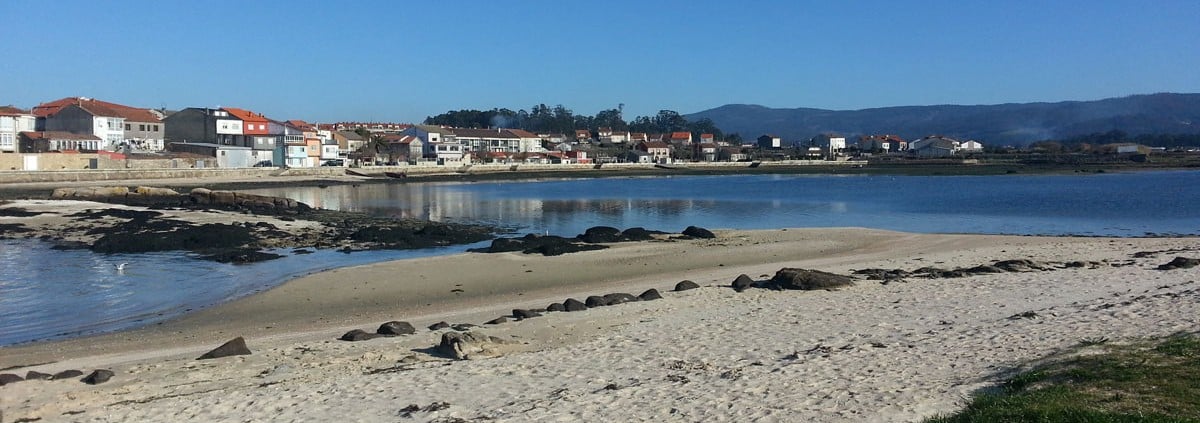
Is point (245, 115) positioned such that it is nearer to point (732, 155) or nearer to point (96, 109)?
point (96, 109)

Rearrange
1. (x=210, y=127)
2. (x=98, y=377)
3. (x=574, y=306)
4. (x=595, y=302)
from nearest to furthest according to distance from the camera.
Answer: (x=98, y=377) → (x=574, y=306) → (x=595, y=302) → (x=210, y=127)

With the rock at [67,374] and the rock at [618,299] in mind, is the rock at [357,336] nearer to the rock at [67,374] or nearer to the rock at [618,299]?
the rock at [67,374]

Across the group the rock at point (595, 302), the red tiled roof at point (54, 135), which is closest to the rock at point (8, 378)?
the rock at point (595, 302)

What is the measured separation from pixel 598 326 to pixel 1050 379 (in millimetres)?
6008

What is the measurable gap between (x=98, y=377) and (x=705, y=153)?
12352cm

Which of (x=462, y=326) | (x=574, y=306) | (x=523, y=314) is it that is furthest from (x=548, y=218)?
(x=462, y=326)

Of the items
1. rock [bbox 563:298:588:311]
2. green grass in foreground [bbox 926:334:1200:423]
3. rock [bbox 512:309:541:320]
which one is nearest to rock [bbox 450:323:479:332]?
rock [bbox 512:309:541:320]

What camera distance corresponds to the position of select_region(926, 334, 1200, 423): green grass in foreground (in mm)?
5766

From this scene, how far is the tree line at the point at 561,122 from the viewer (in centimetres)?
16288

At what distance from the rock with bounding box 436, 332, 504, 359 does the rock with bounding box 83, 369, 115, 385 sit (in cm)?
346

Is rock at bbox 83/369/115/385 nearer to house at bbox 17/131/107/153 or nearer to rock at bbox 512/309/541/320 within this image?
rock at bbox 512/309/541/320

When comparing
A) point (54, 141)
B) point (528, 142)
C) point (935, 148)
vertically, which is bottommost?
point (54, 141)

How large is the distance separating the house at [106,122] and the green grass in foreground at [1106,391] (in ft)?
249

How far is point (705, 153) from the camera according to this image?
131 m
